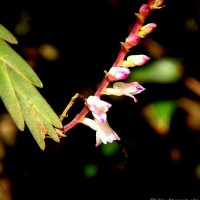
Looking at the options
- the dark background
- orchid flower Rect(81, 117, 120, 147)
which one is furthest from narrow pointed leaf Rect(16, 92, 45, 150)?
the dark background

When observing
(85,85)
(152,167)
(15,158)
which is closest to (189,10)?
(85,85)

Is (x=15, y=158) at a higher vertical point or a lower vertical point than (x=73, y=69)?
lower

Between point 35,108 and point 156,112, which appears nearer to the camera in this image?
point 35,108

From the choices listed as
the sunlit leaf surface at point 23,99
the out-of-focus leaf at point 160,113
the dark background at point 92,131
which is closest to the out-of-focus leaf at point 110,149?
the dark background at point 92,131

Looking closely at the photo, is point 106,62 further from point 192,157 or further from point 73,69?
point 192,157

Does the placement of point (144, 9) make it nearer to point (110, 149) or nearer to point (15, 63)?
point (15, 63)

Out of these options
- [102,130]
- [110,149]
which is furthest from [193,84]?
[102,130]

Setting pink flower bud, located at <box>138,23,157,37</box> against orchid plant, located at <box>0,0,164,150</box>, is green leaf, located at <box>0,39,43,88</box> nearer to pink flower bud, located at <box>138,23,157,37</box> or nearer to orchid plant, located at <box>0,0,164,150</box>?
orchid plant, located at <box>0,0,164,150</box>
